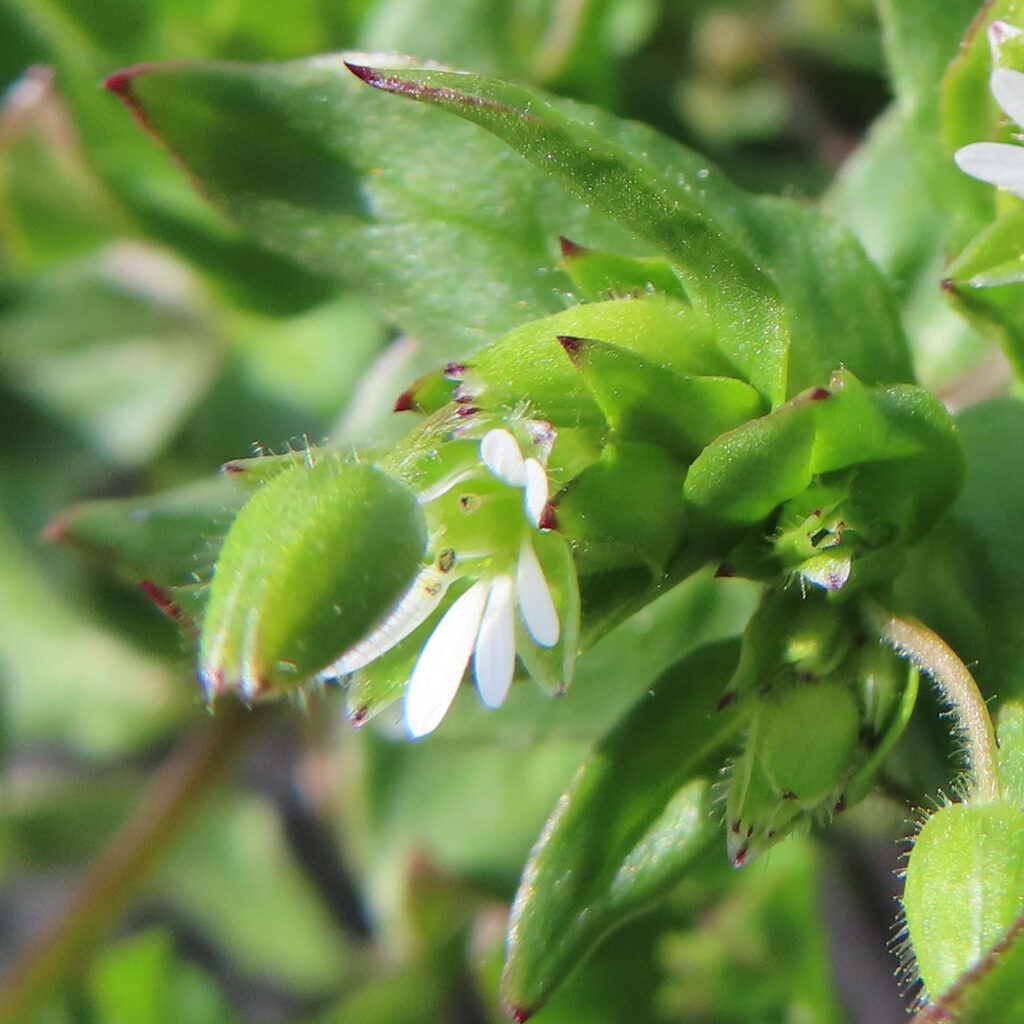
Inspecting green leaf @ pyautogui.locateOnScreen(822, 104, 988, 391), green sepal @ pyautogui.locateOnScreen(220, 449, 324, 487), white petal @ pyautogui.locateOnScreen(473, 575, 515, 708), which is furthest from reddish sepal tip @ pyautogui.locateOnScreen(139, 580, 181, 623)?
green leaf @ pyautogui.locateOnScreen(822, 104, 988, 391)

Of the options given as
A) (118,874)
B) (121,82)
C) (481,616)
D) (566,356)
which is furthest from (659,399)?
(118,874)

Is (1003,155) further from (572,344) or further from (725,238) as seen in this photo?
(572,344)

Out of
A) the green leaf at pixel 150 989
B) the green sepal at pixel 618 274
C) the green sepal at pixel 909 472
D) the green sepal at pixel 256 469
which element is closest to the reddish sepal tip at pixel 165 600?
the green sepal at pixel 256 469

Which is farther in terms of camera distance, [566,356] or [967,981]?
[566,356]

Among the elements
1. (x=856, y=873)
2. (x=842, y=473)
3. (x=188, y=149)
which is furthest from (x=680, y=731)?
(x=856, y=873)

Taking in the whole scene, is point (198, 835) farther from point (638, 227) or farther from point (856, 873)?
point (638, 227)

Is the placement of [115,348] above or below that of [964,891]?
below

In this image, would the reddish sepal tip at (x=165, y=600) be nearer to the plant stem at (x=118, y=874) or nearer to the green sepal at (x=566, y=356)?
the green sepal at (x=566, y=356)
